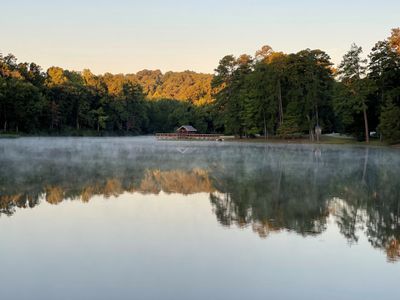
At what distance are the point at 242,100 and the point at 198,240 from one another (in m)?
65.4

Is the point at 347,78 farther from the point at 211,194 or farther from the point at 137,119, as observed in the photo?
the point at 137,119

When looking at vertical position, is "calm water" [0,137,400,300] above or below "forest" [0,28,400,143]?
below

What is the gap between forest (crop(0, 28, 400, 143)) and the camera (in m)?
56.6

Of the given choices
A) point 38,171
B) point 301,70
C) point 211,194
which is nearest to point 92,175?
point 38,171

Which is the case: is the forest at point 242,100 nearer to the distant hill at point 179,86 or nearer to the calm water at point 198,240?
the distant hill at point 179,86

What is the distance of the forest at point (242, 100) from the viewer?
5659 cm

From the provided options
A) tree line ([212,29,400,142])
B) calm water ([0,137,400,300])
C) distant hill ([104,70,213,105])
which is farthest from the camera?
distant hill ([104,70,213,105])

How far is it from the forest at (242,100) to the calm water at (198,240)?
124 feet

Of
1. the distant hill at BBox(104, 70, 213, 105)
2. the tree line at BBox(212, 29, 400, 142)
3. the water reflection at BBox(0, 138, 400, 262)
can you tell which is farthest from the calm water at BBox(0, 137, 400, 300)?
the distant hill at BBox(104, 70, 213, 105)

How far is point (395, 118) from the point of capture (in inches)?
1869

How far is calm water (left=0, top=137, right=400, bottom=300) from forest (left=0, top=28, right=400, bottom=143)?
124 ft

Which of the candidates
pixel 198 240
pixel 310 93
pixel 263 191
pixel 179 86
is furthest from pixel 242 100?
pixel 179 86

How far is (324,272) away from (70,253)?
171 inches

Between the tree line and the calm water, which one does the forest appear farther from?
the calm water
